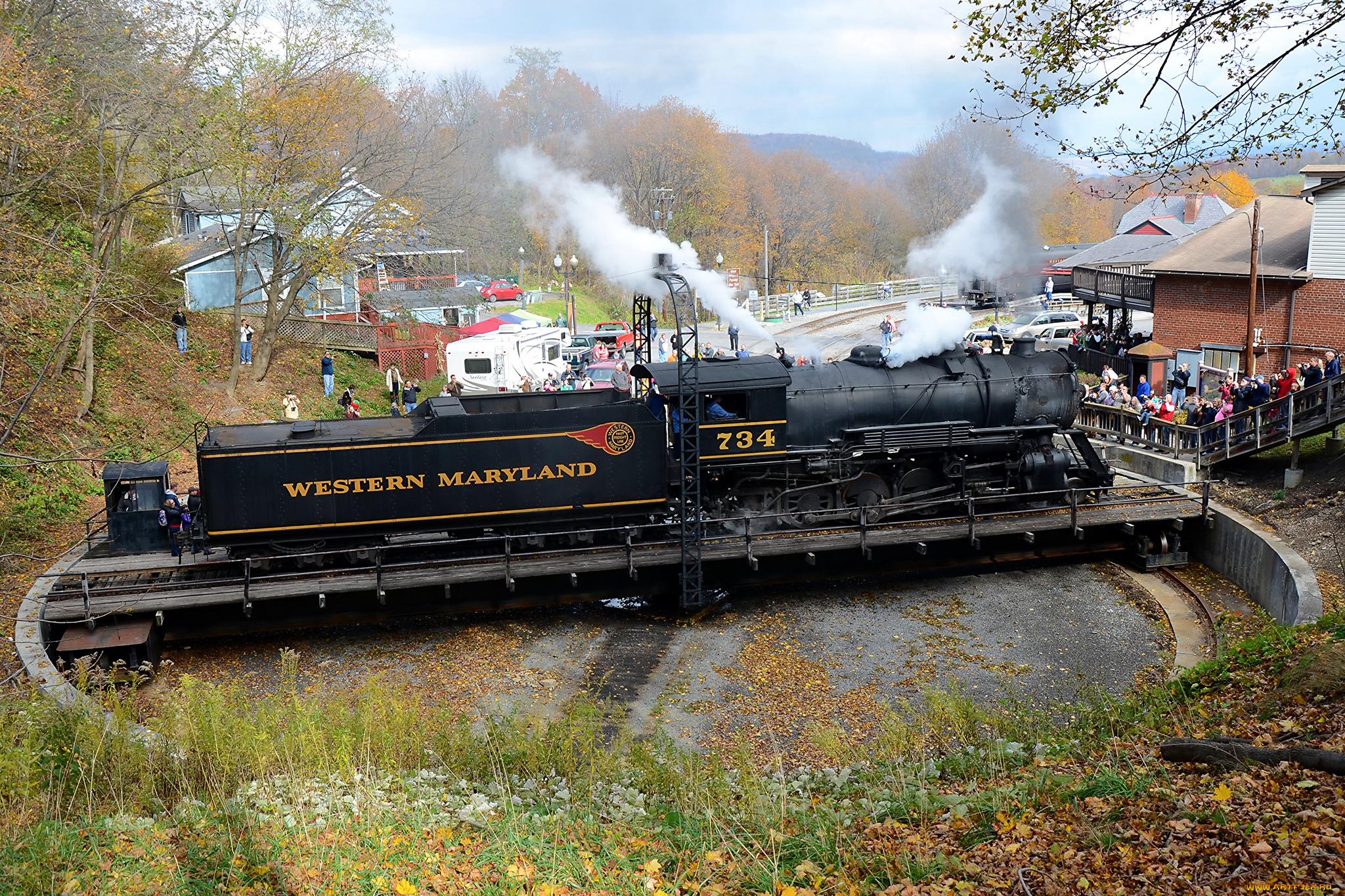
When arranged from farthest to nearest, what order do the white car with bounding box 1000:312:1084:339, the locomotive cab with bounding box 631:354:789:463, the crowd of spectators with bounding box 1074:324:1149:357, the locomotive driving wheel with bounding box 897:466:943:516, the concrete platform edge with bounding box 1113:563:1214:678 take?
the white car with bounding box 1000:312:1084:339, the crowd of spectators with bounding box 1074:324:1149:357, the locomotive driving wheel with bounding box 897:466:943:516, the locomotive cab with bounding box 631:354:789:463, the concrete platform edge with bounding box 1113:563:1214:678

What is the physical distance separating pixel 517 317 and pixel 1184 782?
1357 inches

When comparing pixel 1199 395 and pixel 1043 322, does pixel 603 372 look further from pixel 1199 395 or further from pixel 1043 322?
pixel 1043 322

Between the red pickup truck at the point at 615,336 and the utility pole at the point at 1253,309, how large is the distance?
821 inches

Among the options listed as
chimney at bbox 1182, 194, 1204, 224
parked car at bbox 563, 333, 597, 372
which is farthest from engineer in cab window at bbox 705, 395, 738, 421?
chimney at bbox 1182, 194, 1204, 224

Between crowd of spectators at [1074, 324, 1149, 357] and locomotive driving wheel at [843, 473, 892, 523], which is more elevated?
crowd of spectators at [1074, 324, 1149, 357]

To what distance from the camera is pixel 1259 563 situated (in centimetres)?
1602

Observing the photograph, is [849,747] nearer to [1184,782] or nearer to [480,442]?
[1184,782]

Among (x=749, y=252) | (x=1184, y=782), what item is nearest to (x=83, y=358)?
(x=1184, y=782)

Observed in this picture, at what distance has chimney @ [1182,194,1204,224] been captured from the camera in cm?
5716

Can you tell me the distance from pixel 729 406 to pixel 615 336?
74.4ft

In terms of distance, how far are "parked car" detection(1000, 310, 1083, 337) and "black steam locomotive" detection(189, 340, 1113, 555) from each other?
21230mm

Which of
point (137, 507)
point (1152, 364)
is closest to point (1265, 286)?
point (1152, 364)

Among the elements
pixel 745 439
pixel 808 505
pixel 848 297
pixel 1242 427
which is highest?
pixel 848 297

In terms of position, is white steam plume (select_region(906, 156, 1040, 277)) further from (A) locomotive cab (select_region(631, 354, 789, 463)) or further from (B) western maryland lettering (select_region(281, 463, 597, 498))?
(B) western maryland lettering (select_region(281, 463, 597, 498))
